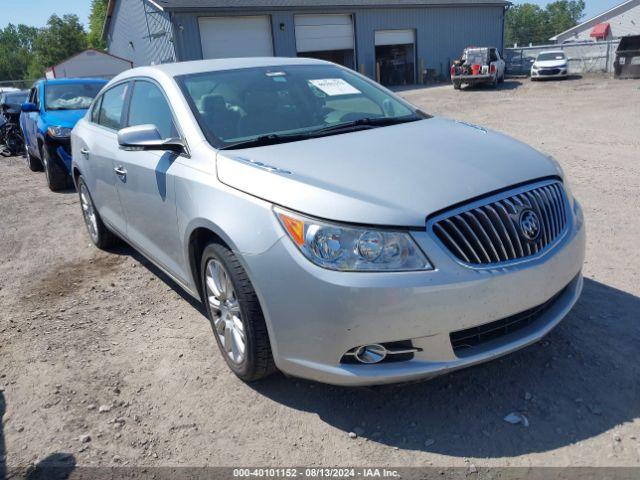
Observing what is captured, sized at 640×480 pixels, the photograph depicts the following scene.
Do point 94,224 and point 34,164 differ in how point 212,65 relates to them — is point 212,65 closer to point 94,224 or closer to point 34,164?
point 94,224

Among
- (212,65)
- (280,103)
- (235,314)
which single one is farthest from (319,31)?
(235,314)

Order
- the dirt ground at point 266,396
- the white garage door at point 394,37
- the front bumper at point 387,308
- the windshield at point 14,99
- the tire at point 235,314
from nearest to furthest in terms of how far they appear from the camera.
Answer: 1. the front bumper at point 387,308
2. the dirt ground at point 266,396
3. the tire at point 235,314
4. the windshield at point 14,99
5. the white garage door at point 394,37

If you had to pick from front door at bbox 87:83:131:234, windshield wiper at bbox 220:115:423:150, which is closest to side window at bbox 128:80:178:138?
front door at bbox 87:83:131:234

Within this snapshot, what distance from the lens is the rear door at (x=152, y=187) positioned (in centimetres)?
330

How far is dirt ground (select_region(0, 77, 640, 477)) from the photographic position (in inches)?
97.2

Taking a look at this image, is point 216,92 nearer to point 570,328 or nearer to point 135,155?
point 135,155

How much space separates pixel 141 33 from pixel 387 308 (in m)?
29.9

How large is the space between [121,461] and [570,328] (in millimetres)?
2588

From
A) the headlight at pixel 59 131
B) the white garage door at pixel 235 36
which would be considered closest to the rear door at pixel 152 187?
the headlight at pixel 59 131

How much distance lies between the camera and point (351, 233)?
7.59ft

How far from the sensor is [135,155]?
12.3 ft

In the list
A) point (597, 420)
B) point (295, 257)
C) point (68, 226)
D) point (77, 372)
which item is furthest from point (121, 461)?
point (68, 226)

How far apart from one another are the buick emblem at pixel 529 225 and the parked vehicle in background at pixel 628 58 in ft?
82.9

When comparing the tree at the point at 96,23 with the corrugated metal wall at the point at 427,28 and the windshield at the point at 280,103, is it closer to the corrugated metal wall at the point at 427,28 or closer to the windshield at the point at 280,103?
the corrugated metal wall at the point at 427,28
